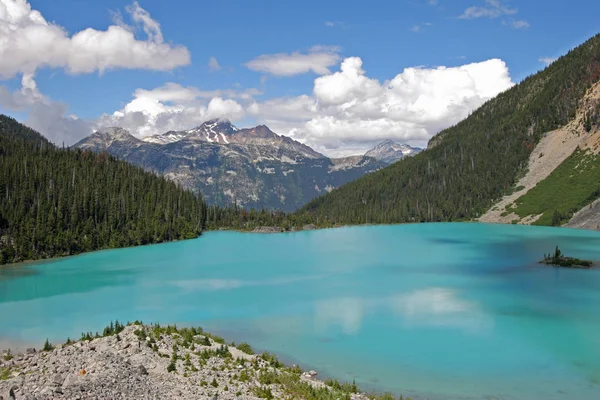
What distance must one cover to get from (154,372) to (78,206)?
94.9 m

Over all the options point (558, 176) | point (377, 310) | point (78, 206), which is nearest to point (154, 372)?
point (377, 310)

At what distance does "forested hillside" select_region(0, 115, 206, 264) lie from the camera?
90.4 meters

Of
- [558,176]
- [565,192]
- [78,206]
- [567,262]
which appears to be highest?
[558,176]

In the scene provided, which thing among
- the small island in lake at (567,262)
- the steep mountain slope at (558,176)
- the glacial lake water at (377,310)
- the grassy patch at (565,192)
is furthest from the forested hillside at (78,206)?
the grassy patch at (565,192)

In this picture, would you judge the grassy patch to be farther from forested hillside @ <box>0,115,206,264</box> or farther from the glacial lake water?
forested hillside @ <box>0,115,206,264</box>

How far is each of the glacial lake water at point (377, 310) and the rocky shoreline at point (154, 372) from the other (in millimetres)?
3731

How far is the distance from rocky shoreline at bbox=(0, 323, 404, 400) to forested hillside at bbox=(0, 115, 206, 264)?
2445 inches

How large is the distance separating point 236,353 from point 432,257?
5737cm

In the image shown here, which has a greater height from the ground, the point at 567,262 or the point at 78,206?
the point at 78,206

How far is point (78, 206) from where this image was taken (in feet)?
354

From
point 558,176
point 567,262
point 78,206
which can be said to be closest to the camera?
point 567,262

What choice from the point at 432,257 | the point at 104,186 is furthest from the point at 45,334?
the point at 104,186

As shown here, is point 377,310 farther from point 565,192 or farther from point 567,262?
point 565,192

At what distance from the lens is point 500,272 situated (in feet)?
201
